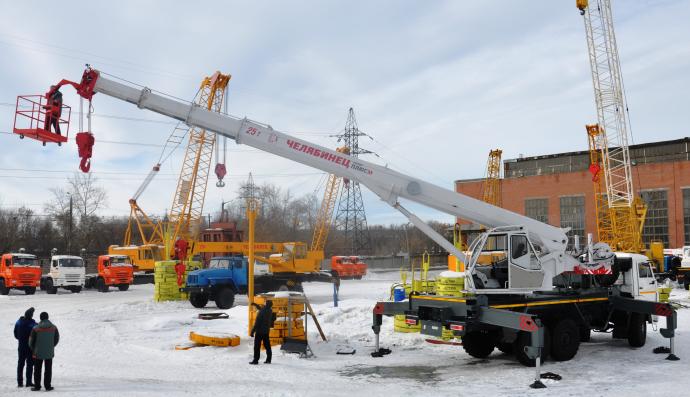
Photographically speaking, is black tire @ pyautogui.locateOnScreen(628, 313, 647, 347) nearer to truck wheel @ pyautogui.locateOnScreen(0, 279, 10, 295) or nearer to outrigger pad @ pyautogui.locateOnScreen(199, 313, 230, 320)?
outrigger pad @ pyautogui.locateOnScreen(199, 313, 230, 320)

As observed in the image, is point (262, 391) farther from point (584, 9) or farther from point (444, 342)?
point (584, 9)

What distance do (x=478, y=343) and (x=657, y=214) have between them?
4765 cm

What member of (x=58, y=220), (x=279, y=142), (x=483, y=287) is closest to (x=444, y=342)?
(x=483, y=287)

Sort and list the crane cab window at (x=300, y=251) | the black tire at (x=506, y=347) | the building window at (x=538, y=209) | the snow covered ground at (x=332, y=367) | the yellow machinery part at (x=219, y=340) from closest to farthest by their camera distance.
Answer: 1. the snow covered ground at (x=332, y=367)
2. the black tire at (x=506, y=347)
3. the yellow machinery part at (x=219, y=340)
4. the crane cab window at (x=300, y=251)
5. the building window at (x=538, y=209)

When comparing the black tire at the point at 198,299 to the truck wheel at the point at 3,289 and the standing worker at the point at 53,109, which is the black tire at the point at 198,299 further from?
the truck wheel at the point at 3,289

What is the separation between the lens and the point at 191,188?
48656 mm

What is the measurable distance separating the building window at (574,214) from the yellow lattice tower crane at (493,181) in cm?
731

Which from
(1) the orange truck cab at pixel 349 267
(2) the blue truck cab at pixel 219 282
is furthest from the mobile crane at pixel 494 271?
(1) the orange truck cab at pixel 349 267

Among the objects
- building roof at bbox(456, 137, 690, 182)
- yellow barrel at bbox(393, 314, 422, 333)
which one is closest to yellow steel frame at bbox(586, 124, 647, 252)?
building roof at bbox(456, 137, 690, 182)

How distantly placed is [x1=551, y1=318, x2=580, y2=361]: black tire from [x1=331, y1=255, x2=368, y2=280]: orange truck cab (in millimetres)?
39440

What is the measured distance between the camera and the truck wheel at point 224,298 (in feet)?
80.3

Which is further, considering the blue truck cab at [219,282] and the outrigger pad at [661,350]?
the blue truck cab at [219,282]

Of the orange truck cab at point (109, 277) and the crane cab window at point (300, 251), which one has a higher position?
the crane cab window at point (300, 251)

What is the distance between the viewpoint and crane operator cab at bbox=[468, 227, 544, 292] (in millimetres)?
12398
